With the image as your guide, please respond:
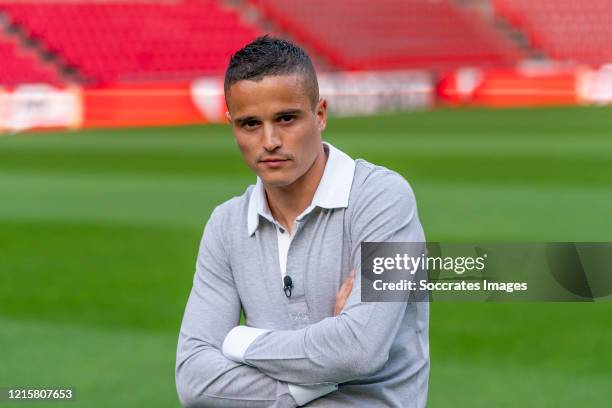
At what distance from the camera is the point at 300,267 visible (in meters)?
3.02

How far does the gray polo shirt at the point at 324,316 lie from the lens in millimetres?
2943

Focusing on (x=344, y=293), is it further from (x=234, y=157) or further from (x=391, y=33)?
(x=391, y=33)

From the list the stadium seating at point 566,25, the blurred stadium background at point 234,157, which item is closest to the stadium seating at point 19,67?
the blurred stadium background at point 234,157

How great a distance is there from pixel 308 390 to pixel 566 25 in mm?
34314

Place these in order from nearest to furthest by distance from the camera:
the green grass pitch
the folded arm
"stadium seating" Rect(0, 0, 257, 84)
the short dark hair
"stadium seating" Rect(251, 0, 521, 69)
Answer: the short dark hair
the folded arm
the green grass pitch
"stadium seating" Rect(0, 0, 257, 84)
"stadium seating" Rect(251, 0, 521, 69)

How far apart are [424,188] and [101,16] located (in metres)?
16.9

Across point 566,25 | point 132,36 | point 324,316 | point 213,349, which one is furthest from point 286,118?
point 566,25

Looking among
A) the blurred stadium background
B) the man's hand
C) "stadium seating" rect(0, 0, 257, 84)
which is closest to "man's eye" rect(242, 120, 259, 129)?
the man's hand

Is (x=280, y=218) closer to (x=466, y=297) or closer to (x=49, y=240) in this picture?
(x=466, y=297)

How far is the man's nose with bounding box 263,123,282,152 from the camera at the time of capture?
2.93m

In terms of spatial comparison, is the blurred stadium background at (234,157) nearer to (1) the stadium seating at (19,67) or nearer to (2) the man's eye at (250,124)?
(1) the stadium seating at (19,67)

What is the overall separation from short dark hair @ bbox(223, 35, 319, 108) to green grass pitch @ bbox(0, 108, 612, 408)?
2488 millimetres

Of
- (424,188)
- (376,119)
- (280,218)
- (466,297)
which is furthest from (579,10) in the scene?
(280,218)

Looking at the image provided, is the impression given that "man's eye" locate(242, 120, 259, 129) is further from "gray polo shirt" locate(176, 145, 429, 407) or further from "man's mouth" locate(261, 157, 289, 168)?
"gray polo shirt" locate(176, 145, 429, 407)
